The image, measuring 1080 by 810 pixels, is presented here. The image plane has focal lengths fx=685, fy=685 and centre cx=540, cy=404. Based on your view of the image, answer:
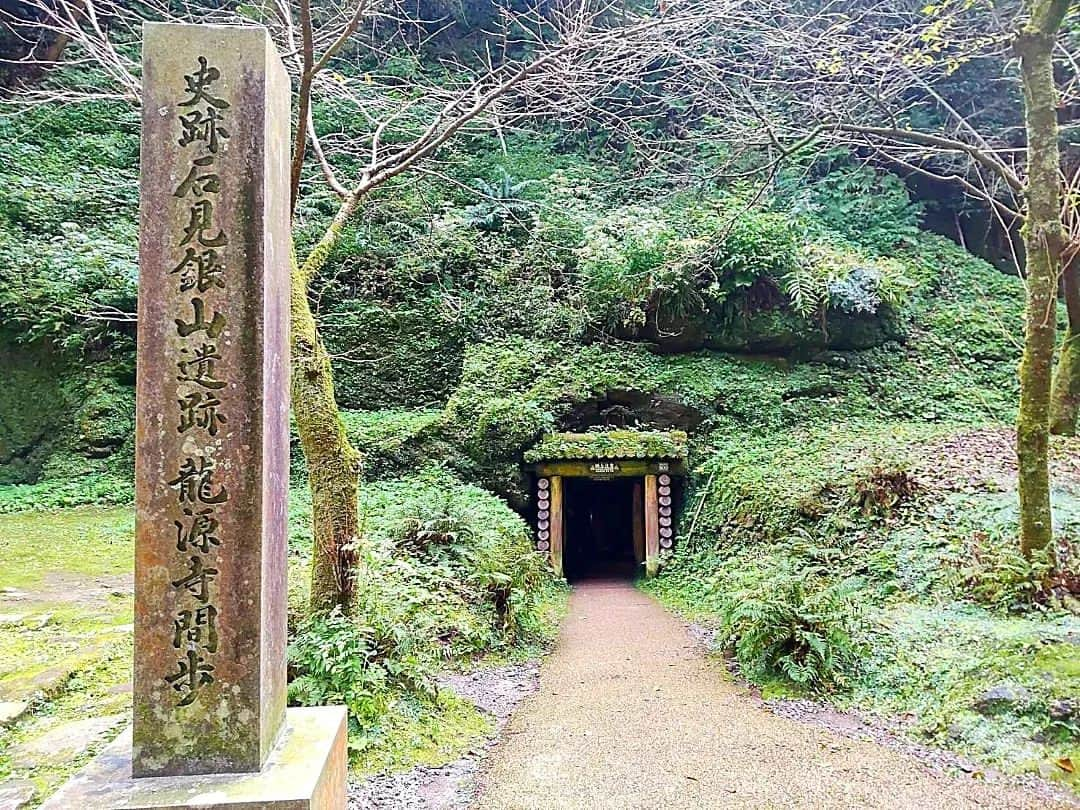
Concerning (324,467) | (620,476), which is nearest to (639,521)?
(620,476)

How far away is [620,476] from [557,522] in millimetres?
1242

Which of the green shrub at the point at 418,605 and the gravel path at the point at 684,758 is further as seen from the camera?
the green shrub at the point at 418,605

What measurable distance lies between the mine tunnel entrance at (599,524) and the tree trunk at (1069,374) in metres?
7.58

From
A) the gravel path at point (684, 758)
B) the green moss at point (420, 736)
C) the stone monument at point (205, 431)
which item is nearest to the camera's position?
the stone monument at point (205, 431)

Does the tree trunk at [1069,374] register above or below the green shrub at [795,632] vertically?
above

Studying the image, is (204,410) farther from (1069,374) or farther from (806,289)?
(806,289)

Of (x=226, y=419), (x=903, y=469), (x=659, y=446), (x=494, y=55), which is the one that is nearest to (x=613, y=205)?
(x=494, y=55)

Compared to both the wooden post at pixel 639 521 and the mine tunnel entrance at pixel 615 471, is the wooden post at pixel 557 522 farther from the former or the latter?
the wooden post at pixel 639 521

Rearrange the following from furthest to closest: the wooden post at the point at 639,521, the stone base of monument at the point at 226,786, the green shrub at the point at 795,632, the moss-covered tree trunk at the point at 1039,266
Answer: the wooden post at the point at 639,521
the moss-covered tree trunk at the point at 1039,266
the green shrub at the point at 795,632
the stone base of monument at the point at 226,786

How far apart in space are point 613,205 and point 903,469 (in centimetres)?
933

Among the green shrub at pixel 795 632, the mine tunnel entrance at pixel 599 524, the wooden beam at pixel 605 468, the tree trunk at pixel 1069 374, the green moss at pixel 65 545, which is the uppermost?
the tree trunk at pixel 1069 374

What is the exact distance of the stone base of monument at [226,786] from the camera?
7.20ft

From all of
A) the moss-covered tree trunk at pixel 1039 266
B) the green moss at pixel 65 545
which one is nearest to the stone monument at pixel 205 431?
the green moss at pixel 65 545

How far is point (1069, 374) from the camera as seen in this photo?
8.96 meters
